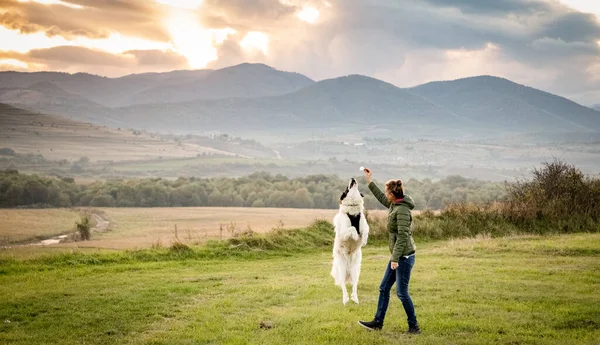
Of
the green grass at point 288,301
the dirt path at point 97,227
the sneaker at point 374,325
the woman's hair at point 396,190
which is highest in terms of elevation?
the woman's hair at point 396,190

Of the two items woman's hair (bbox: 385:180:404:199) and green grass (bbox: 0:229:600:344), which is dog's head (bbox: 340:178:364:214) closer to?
woman's hair (bbox: 385:180:404:199)

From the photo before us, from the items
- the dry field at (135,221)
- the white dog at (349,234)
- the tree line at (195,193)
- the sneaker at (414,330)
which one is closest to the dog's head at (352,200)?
the white dog at (349,234)

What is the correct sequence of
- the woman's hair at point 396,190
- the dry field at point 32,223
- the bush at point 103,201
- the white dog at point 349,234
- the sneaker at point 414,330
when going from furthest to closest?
1. the bush at point 103,201
2. the dry field at point 32,223
3. the white dog at point 349,234
4. the sneaker at point 414,330
5. the woman's hair at point 396,190

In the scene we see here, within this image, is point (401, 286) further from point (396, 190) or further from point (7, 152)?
point (7, 152)

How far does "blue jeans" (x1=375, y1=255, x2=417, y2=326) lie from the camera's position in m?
10.2

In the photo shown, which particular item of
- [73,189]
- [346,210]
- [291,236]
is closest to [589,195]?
[291,236]

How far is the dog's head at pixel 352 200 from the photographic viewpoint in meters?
12.0

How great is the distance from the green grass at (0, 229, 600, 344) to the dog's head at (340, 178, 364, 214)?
93.2 inches

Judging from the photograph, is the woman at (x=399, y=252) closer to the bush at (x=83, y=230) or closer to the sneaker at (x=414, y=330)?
the sneaker at (x=414, y=330)

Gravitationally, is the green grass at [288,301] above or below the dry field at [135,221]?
above

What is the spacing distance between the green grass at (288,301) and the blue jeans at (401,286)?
0.42 meters

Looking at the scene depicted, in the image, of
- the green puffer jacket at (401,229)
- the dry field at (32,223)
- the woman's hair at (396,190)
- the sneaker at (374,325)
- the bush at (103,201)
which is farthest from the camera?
the bush at (103,201)

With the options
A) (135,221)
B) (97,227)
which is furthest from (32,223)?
(135,221)

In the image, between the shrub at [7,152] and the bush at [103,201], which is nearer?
the bush at [103,201]
